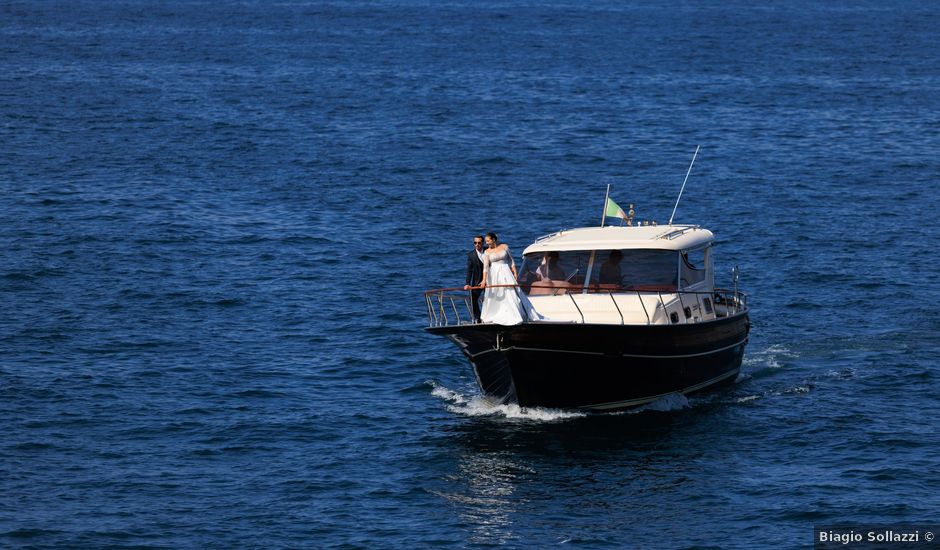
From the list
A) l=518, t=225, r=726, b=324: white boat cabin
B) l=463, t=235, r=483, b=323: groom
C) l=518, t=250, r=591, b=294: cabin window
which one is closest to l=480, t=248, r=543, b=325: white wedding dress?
l=463, t=235, r=483, b=323: groom

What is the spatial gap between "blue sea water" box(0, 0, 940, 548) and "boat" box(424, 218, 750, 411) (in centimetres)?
68

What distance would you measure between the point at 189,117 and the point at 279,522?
4954 cm

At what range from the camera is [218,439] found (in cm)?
2769

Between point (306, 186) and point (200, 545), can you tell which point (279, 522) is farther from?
point (306, 186)

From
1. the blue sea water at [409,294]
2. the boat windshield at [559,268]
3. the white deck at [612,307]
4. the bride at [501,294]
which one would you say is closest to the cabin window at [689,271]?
Result: the white deck at [612,307]

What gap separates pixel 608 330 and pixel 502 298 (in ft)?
7.35

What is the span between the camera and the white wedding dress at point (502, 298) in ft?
88.3

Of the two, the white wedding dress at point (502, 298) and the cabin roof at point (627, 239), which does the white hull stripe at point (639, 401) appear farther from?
the cabin roof at point (627, 239)

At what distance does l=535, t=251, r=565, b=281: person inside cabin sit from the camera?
29.7 metres

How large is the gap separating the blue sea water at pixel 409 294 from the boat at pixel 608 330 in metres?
0.68

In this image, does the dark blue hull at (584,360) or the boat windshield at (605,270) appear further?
the boat windshield at (605,270)

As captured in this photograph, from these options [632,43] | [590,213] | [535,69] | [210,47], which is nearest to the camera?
[590,213]

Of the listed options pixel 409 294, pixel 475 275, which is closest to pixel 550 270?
pixel 475 275

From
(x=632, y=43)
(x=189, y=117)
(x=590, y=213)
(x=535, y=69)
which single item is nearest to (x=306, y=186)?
(x=590, y=213)
